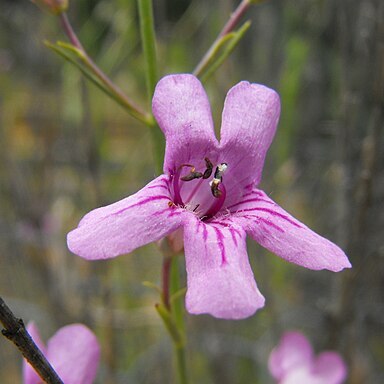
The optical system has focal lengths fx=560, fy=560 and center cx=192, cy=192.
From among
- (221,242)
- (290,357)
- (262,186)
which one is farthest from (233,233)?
(262,186)

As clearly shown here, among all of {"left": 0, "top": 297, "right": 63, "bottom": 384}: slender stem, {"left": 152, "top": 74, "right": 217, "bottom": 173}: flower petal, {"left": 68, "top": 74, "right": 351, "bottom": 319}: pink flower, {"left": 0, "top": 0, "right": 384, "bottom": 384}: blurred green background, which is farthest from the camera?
{"left": 0, "top": 0, "right": 384, "bottom": 384}: blurred green background

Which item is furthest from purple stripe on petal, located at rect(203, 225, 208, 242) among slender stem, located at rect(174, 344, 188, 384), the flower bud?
the flower bud

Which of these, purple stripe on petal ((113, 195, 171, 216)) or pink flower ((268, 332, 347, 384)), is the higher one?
purple stripe on petal ((113, 195, 171, 216))

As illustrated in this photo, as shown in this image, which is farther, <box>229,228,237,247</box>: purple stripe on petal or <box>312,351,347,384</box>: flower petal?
<box>312,351,347,384</box>: flower petal

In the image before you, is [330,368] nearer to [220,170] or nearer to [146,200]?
[220,170]

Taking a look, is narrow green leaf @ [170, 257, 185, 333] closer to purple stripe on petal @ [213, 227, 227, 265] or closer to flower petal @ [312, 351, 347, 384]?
purple stripe on petal @ [213, 227, 227, 265]

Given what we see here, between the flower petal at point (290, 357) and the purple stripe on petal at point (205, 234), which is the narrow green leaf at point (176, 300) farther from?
the flower petal at point (290, 357)
